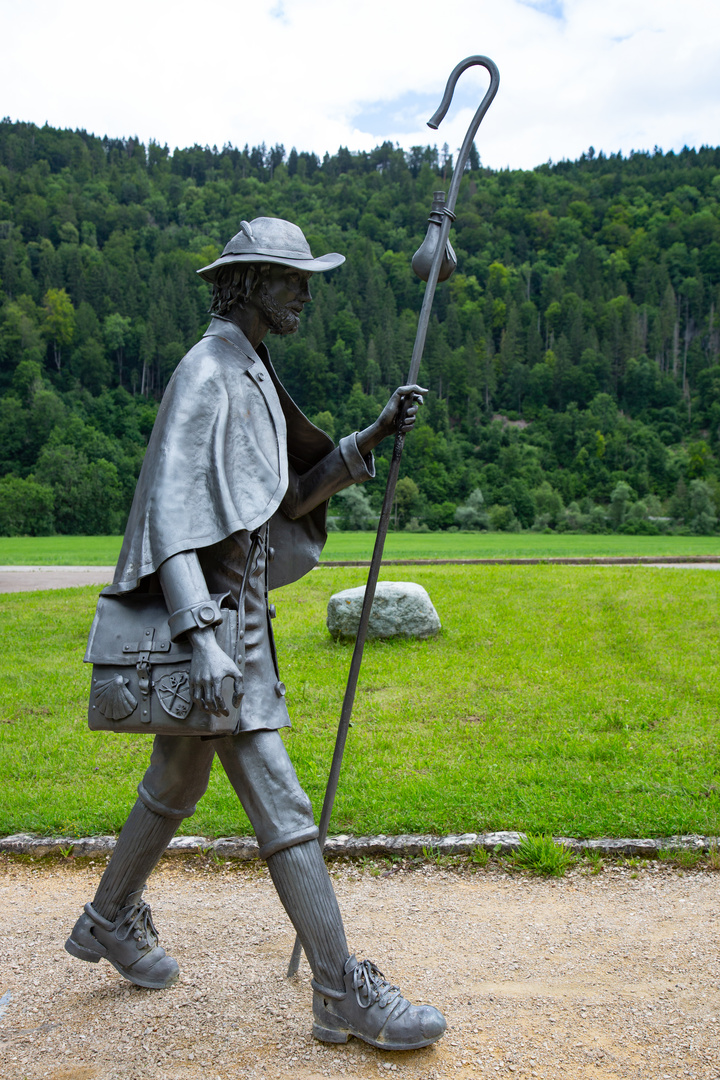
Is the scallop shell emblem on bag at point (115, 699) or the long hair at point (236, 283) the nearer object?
the scallop shell emblem on bag at point (115, 699)

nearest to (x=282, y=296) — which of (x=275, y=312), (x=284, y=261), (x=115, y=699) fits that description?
(x=275, y=312)

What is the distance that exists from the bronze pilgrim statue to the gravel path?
193 mm

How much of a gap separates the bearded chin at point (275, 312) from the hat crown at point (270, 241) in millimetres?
167

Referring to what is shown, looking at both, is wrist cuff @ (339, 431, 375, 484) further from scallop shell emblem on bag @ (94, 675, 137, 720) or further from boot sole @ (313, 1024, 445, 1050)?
boot sole @ (313, 1024, 445, 1050)

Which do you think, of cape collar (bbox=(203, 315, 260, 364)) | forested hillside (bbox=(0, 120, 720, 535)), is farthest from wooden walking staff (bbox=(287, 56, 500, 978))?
forested hillside (bbox=(0, 120, 720, 535))

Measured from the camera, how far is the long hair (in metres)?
3.57

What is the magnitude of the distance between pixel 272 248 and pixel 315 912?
2.45m

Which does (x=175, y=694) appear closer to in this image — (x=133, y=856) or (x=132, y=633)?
(x=132, y=633)

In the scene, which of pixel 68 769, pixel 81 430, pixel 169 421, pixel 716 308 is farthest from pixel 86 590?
pixel 716 308

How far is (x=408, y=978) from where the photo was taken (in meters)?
3.80

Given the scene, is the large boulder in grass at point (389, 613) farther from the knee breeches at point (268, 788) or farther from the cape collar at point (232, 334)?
the knee breeches at point (268, 788)

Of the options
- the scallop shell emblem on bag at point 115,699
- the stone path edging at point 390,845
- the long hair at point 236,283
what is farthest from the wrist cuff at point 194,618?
the stone path edging at point 390,845

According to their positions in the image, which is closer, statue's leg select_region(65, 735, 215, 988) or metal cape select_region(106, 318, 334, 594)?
metal cape select_region(106, 318, 334, 594)

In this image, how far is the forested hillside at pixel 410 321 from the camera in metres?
84.2
